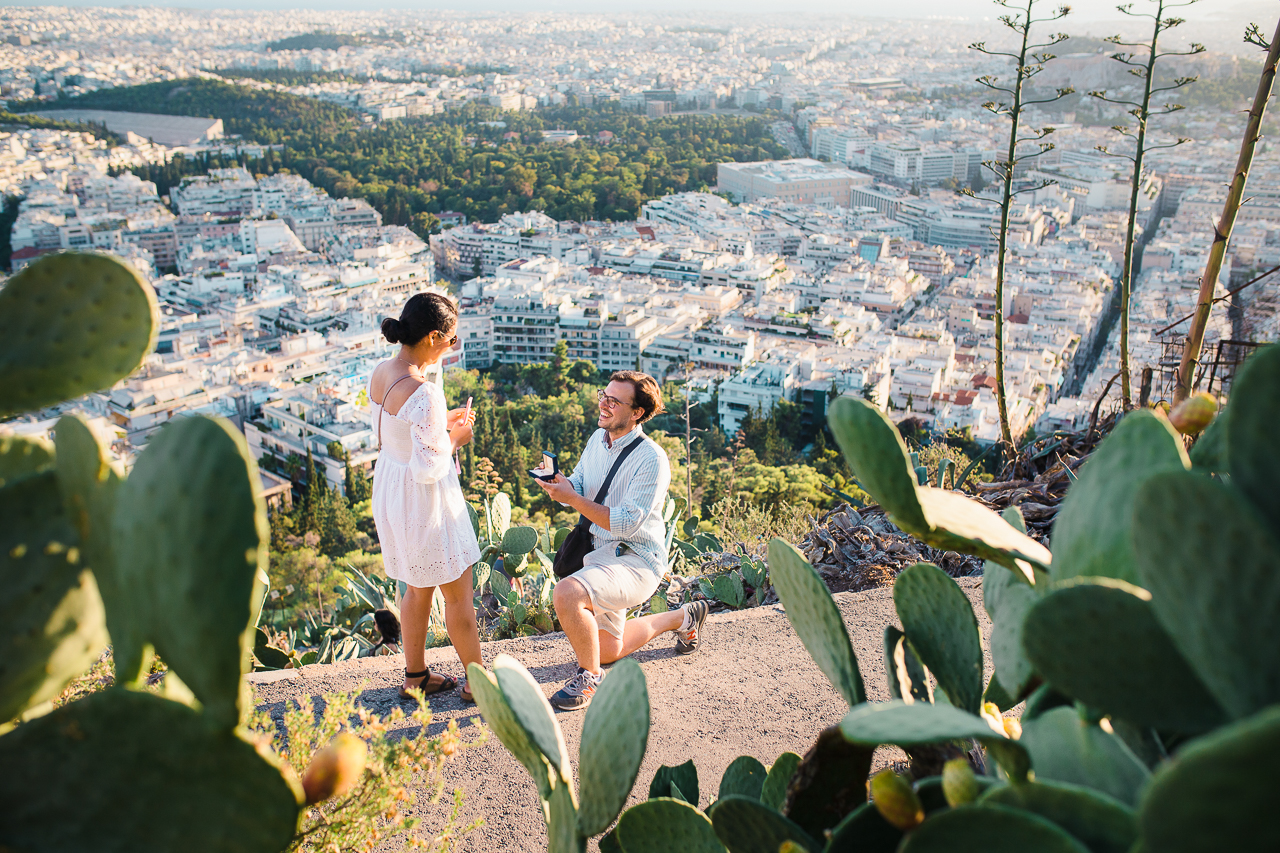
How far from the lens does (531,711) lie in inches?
26.6

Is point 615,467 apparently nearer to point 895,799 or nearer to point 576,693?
point 576,693

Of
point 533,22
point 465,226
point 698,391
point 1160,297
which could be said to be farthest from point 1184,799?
point 533,22

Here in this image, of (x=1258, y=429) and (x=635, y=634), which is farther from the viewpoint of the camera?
(x=635, y=634)

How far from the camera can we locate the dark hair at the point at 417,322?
154 centimetres

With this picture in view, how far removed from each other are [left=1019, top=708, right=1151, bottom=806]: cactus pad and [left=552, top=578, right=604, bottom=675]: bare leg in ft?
3.69

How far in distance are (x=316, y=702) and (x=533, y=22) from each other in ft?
310

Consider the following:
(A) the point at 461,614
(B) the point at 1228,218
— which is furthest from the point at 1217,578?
(B) the point at 1228,218


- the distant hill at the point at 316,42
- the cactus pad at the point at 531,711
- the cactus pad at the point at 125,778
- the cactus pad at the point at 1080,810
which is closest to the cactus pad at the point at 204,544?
the cactus pad at the point at 125,778

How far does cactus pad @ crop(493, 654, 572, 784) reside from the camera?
664mm

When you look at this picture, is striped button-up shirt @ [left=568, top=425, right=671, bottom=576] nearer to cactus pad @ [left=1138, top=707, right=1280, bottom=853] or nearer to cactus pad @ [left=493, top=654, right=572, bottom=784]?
cactus pad @ [left=493, top=654, right=572, bottom=784]

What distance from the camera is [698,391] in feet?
54.5

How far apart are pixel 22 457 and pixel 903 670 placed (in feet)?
1.87


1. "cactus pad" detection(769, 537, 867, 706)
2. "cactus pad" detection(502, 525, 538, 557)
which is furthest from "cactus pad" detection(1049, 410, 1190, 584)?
"cactus pad" detection(502, 525, 538, 557)

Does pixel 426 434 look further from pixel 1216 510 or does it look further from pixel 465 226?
pixel 465 226
